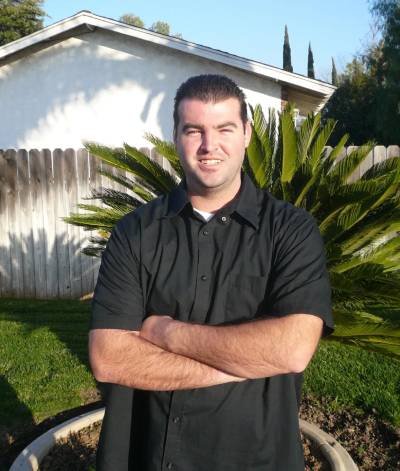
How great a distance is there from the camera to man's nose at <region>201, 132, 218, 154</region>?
213 cm

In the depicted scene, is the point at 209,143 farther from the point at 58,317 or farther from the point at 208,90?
the point at 58,317

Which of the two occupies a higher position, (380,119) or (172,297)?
(380,119)

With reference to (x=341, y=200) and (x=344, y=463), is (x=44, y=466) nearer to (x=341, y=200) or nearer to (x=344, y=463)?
(x=344, y=463)

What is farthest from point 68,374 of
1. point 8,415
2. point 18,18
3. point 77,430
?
point 18,18

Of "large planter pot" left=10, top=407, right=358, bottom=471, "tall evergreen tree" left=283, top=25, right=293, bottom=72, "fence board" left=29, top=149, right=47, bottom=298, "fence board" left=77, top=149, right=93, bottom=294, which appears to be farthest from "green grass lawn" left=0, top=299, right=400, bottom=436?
"tall evergreen tree" left=283, top=25, right=293, bottom=72

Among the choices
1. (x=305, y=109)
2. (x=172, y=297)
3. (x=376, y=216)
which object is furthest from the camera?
(x=305, y=109)

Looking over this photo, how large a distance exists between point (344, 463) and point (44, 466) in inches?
74.9

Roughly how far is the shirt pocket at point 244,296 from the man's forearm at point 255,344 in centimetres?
12

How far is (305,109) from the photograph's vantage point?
15.8 meters

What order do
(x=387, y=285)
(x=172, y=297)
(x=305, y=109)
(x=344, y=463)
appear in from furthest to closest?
(x=305, y=109), (x=387, y=285), (x=344, y=463), (x=172, y=297)

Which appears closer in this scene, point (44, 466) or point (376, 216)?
point (44, 466)

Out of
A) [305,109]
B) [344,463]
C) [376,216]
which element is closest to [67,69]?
[305,109]

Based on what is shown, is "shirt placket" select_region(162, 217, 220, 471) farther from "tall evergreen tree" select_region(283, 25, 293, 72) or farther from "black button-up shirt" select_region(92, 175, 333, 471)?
"tall evergreen tree" select_region(283, 25, 293, 72)

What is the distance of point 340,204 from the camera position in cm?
397
